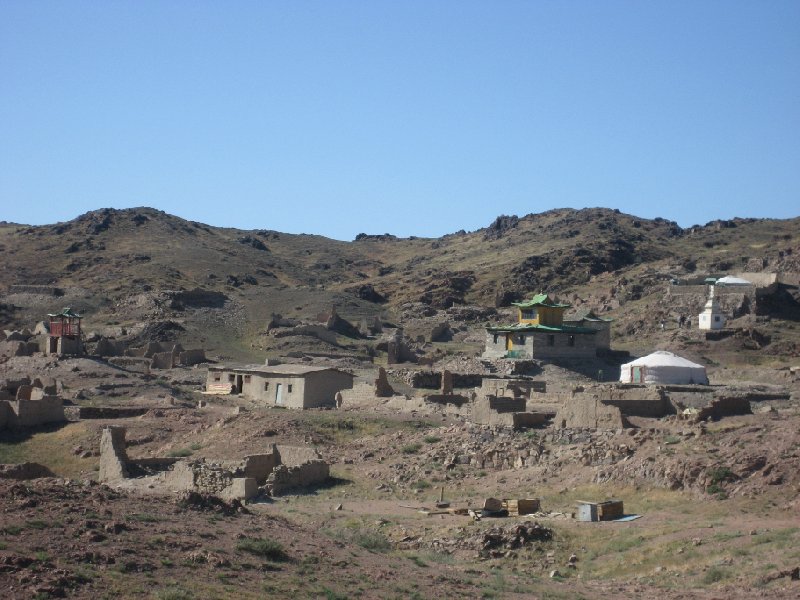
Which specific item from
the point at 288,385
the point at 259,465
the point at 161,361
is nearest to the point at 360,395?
the point at 288,385

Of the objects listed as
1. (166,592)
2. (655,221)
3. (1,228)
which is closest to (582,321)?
(166,592)

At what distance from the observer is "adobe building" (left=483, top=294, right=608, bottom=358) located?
4712 centimetres

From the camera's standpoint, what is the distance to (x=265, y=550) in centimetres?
1600

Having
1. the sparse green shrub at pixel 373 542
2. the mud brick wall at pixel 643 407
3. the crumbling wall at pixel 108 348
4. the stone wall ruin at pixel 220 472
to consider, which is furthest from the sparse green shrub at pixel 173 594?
the crumbling wall at pixel 108 348

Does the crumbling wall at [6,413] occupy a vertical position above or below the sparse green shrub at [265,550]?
above

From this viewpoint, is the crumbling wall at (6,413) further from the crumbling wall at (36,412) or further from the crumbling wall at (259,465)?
the crumbling wall at (259,465)

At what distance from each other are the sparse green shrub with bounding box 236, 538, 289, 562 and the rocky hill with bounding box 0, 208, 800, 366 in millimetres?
40107

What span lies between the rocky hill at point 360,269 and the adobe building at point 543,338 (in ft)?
28.2

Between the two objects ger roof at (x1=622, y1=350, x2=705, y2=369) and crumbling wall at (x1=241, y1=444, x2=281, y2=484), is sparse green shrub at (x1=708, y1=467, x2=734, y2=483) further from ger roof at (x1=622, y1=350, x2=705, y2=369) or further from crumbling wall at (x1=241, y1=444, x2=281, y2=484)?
ger roof at (x1=622, y1=350, x2=705, y2=369)

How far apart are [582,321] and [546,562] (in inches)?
1334

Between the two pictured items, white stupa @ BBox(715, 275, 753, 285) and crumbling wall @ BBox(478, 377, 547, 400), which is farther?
white stupa @ BBox(715, 275, 753, 285)

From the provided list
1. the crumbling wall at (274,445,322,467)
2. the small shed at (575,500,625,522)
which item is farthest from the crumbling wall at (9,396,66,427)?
the small shed at (575,500,625,522)

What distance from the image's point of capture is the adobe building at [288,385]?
40.2m

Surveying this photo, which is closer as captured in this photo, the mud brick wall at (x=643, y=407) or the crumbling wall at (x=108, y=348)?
the mud brick wall at (x=643, y=407)
